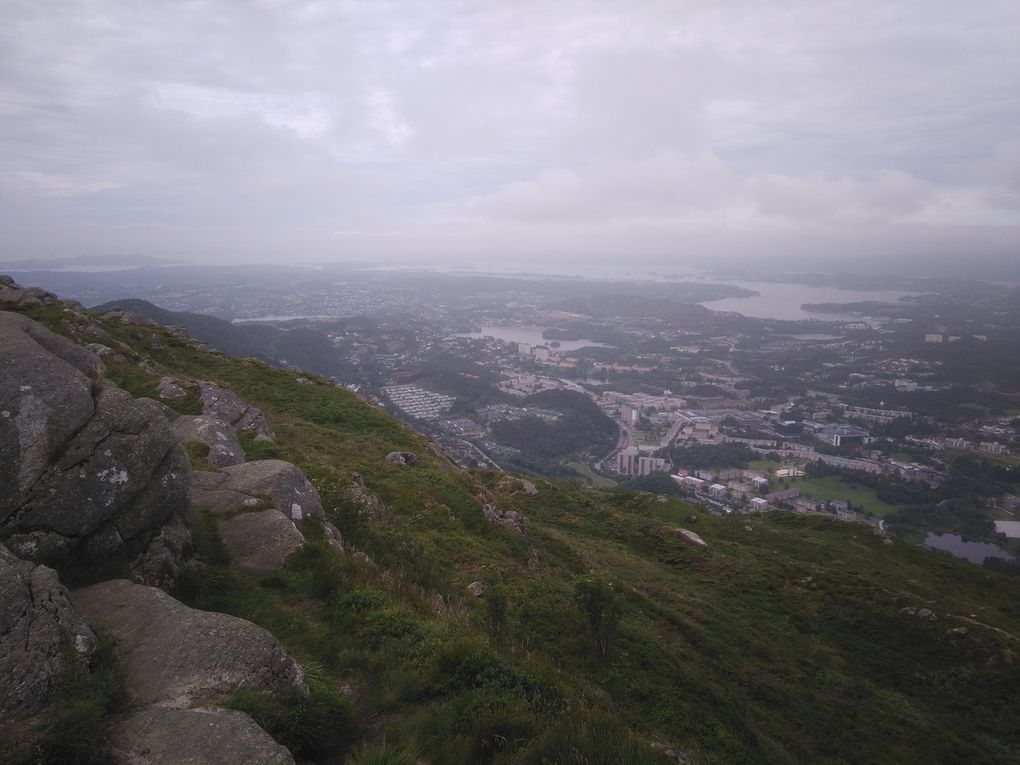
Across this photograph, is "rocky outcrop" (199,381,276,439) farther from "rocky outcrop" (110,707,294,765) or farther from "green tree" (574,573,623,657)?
"rocky outcrop" (110,707,294,765)

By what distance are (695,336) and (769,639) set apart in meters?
114

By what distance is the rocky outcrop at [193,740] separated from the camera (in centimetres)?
390

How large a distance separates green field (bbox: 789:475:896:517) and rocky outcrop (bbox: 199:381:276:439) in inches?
1791

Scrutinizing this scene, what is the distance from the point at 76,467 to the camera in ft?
19.6

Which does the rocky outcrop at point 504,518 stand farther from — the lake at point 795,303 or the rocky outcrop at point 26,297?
the lake at point 795,303

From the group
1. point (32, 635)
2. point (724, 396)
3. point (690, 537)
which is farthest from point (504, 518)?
point (724, 396)

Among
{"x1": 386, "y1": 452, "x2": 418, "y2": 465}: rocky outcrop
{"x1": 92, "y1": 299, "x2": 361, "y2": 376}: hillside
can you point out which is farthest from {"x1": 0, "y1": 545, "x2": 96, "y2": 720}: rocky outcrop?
{"x1": 92, "y1": 299, "x2": 361, "y2": 376}: hillside

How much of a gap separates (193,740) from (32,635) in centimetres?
169

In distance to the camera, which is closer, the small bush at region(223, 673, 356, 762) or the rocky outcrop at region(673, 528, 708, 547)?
the small bush at region(223, 673, 356, 762)

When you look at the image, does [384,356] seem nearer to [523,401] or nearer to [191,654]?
[523,401]

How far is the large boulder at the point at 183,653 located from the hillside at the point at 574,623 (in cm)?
36

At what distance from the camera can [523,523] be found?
16641mm

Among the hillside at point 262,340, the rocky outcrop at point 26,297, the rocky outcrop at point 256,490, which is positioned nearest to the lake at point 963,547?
the rocky outcrop at point 256,490

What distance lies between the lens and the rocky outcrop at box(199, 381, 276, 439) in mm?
16406
